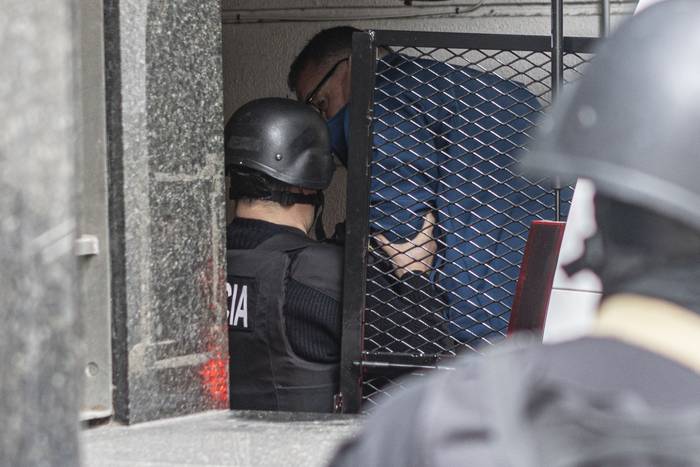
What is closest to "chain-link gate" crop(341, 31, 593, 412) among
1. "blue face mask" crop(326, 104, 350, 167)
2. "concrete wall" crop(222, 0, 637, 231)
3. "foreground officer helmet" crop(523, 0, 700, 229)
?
"blue face mask" crop(326, 104, 350, 167)

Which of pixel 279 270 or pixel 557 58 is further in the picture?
pixel 279 270

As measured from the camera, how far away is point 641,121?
1.09 meters

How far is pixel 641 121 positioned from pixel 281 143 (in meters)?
2.91

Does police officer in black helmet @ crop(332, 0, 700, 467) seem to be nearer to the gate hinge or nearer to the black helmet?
the gate hinge

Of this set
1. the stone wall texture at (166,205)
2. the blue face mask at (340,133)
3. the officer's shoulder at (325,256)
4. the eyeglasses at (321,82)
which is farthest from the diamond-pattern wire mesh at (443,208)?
the eyeglasses at (321,82)

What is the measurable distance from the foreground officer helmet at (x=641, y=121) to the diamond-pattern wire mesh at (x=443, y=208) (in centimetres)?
228

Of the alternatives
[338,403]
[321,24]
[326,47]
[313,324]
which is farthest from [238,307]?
[321,24]

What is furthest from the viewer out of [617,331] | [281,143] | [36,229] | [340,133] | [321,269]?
[340,133]

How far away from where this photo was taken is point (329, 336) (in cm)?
361

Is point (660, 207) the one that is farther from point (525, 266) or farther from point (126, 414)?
point (126, 414)

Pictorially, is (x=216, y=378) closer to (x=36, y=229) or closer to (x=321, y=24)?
(x=36, y=229)

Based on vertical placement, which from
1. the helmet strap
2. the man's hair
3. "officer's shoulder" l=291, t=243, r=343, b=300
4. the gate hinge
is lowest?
the gate hinge

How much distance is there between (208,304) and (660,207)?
2.27m

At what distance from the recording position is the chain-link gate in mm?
3426
